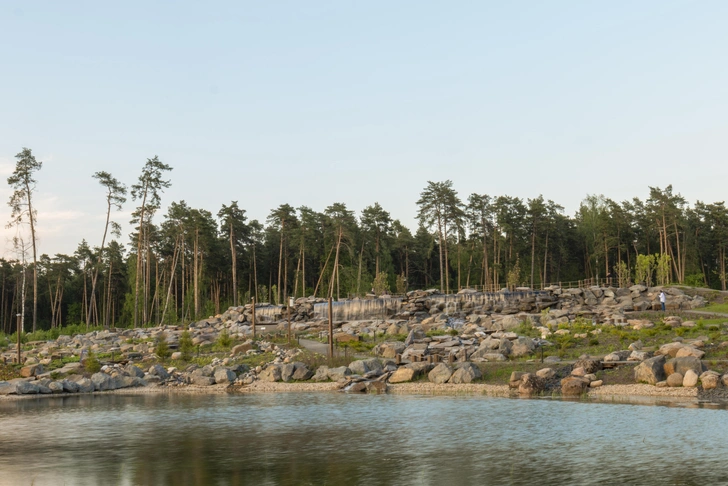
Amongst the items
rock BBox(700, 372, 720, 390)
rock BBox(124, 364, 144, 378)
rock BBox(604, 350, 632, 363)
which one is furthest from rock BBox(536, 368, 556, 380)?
rock BBox(124, 364, 144, 378)

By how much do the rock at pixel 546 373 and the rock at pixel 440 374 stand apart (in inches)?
214

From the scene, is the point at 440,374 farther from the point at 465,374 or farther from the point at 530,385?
the point at 530,385

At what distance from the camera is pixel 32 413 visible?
33.5 metres

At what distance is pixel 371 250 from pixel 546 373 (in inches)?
2580

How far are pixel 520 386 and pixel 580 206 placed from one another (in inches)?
3375

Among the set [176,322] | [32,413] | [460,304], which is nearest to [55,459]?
[32,413]

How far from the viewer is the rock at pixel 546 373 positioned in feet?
107

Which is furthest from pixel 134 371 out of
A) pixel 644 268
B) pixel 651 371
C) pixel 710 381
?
pixel 644 268

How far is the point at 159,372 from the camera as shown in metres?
46.8

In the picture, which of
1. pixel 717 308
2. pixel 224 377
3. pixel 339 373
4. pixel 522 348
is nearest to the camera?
pixel 339 373

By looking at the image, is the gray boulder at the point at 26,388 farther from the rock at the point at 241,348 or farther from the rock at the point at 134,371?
the rock at the point at 241,348

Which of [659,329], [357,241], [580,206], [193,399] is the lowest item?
[193,399]

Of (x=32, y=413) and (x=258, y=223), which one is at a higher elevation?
(x=258, y=223)

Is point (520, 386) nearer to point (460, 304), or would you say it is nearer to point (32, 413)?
point (32, 413)
